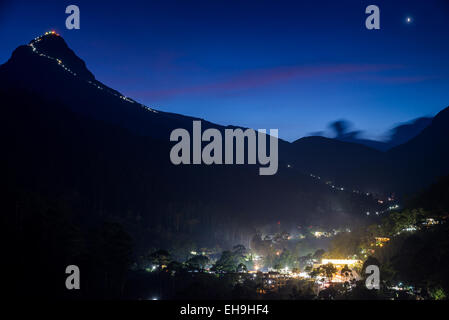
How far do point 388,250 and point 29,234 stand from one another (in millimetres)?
34677

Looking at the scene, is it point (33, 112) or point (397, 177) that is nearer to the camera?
point (33, 112)

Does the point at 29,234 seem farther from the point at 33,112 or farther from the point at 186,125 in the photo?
the point at 186,125

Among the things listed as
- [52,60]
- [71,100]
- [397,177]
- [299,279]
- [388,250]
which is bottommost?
[299,279]

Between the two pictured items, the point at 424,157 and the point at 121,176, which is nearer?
the point at 121,176

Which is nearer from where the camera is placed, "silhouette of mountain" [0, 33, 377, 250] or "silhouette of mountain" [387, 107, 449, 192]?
"silhouette of mountain" [0, 33, 377, 250]

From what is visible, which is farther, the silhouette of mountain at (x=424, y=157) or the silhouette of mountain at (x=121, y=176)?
the silhouette of mountain at (x=424, y=157)

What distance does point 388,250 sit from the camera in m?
38.0

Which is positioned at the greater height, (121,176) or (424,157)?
(424,157)
